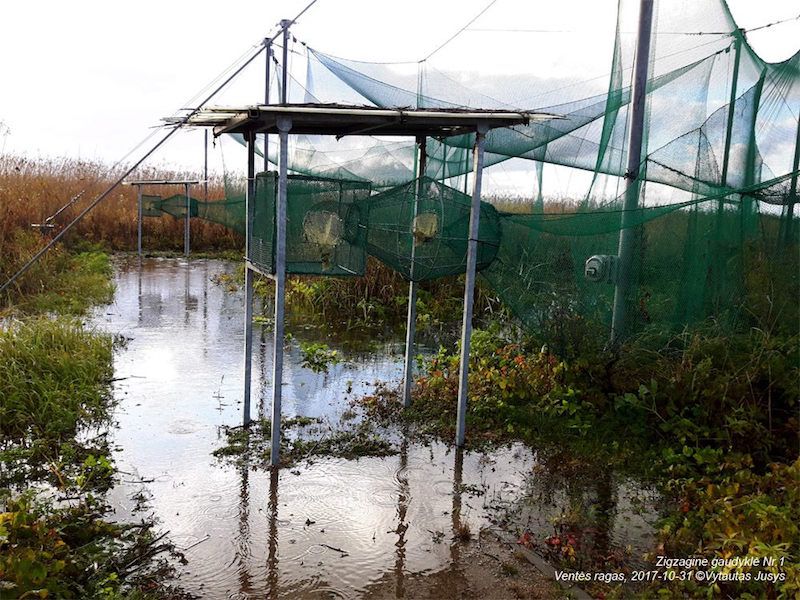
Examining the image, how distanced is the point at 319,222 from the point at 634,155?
281 cm

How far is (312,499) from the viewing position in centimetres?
430

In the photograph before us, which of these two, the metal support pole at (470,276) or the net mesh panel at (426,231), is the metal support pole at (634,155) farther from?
the metal support pole at (470,276)

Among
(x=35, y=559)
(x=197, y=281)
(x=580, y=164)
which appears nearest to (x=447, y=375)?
(x=580, y=164)

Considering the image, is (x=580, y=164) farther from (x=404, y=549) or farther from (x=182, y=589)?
(x=182, y=589)

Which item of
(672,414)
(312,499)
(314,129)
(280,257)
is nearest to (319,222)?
(280,257)

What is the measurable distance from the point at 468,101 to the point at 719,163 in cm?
328

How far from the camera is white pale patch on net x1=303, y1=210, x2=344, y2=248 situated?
5129mm

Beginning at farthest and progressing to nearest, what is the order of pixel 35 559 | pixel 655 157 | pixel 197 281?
pixel 197 281 → pixel 655 157 → pixel 35 559

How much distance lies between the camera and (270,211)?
509cm

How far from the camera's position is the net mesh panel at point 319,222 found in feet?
16.7

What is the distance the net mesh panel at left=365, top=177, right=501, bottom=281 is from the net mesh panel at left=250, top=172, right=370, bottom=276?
0.23 meters

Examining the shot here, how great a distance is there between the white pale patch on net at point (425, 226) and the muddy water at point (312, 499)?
62.2 inches

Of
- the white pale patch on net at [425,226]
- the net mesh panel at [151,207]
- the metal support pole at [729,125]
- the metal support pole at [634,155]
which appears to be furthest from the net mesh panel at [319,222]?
the net mesh panel at [151,207]

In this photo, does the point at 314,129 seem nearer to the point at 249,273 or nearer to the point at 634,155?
the point at 249,273
